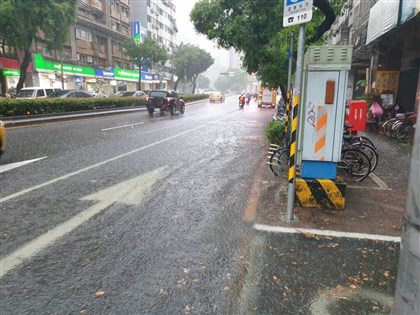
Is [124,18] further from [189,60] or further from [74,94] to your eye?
[74,94]

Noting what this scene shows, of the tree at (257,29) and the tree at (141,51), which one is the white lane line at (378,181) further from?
the tree at (141,51)

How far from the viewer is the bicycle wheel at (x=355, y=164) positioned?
698 centimetres

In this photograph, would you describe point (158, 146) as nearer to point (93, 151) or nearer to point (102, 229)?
point (93, 151)

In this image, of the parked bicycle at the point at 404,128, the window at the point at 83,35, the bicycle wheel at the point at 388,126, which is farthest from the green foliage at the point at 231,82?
the parked bicycle at the point at 404,128

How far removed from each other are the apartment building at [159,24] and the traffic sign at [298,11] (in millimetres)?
55598

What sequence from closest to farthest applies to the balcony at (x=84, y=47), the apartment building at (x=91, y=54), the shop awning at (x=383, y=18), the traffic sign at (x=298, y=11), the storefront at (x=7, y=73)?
the traffic sign at (x=298, y=11) < the shop awning at (x=383, y=18) < the storefront at (x=7, y=73) < the apartment building at (x=91, y=54) < the balcony at (x=84, y=47)

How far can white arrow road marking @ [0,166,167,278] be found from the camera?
3.69 m

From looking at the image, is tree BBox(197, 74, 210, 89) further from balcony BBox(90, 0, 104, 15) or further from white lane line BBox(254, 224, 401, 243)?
white lane line BBox(254, 224, 401, 243)

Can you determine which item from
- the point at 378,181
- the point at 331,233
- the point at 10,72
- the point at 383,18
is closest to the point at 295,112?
the point at 331,233

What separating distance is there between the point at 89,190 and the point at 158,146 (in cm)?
489

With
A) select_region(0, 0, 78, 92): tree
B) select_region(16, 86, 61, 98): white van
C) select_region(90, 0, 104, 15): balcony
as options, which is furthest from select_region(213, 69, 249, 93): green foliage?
select_region(16, 86, 61, 98): white van

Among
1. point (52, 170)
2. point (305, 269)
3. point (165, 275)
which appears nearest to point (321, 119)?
point (305, 269)

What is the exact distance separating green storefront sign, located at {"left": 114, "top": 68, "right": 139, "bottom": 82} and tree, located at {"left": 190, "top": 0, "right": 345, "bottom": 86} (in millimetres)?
35052

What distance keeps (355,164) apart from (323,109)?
2.53 meters
